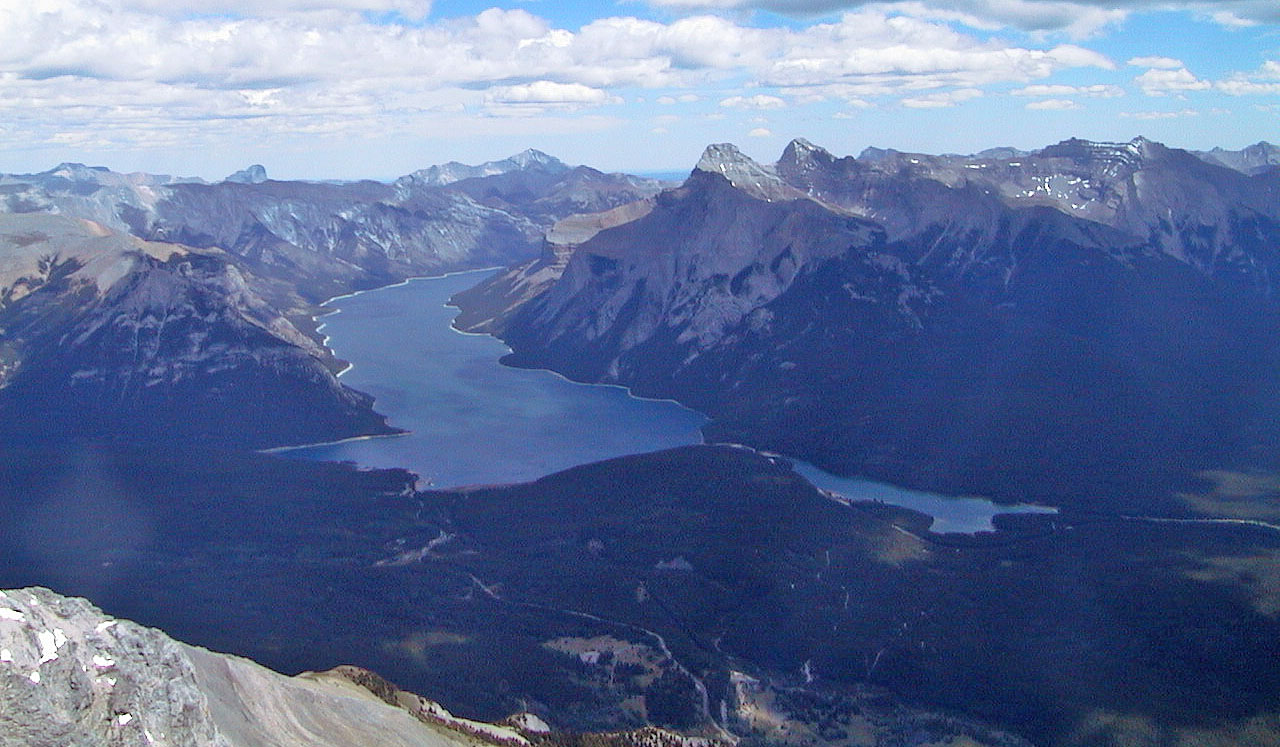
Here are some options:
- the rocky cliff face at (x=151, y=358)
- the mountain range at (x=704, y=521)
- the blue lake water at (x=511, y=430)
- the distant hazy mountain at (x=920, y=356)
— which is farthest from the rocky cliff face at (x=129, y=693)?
the rocky cliff face at (x=151, y=358)

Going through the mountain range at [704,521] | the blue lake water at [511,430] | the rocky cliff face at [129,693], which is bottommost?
the blue lake water at [511,430]

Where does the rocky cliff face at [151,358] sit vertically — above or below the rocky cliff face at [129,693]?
below

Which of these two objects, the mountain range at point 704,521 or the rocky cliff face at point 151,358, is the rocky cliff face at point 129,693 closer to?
A: the mountain range at point 704,521

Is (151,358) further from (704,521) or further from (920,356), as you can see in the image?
(920,356)

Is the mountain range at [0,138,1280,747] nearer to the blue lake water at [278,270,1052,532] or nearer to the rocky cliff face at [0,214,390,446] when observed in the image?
the rocky cliff face at [0,214,390,446]

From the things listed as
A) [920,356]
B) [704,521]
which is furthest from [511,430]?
[920,356]

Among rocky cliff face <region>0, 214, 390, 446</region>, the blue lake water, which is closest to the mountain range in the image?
rocky cliff face <region>0, 214, 390, 446</region>

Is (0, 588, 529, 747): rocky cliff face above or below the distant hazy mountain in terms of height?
above
